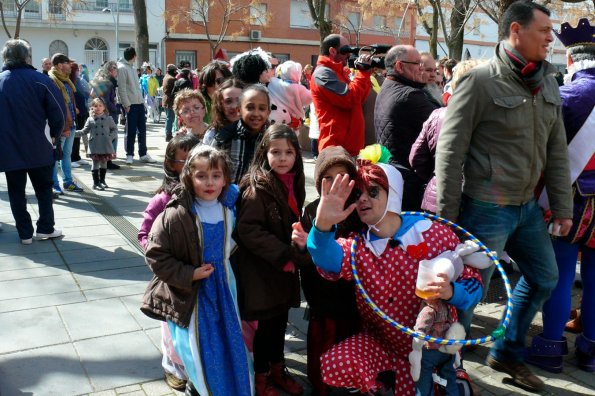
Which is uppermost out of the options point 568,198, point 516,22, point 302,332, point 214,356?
point 516,22

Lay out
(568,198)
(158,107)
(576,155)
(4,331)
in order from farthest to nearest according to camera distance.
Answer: (158,107) → (4,331) → (576,155) → (568,198)

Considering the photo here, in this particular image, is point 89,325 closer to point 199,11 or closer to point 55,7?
point 199,11

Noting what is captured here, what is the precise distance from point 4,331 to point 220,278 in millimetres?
1932

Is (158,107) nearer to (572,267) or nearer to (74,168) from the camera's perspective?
(74,168)

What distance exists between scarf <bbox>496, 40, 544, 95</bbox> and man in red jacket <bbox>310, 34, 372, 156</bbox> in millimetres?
1840

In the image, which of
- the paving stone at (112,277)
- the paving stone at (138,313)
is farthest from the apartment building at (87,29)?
the paving stone at (138,313)

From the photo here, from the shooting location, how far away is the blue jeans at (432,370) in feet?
8.86

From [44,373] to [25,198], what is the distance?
3.18 meters

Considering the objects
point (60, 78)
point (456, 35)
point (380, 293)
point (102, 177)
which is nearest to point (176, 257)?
point (380, 293)

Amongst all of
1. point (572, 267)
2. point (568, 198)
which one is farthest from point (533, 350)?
point (568, 198)

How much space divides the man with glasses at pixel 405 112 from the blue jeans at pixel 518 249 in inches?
34.4

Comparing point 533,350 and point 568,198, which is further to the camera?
point 533,350

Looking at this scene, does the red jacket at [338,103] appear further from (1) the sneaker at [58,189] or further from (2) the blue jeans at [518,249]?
(1) the sneaker at [58,189]

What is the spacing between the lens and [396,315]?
9.34ft
